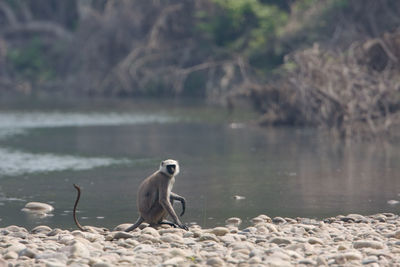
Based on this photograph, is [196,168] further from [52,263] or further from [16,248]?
[52,263]

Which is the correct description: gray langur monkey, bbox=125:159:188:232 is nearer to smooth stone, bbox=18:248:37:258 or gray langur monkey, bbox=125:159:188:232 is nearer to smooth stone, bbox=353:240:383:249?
smooth stone, bbox=18:248:37:258

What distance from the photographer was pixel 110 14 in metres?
42.4

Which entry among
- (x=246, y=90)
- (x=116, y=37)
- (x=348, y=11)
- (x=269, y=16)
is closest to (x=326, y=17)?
(x=348, y=11)

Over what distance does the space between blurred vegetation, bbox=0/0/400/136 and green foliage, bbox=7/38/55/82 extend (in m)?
0.08

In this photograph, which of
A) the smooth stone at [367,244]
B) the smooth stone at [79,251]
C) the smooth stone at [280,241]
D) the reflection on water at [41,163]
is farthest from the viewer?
the reflection on water at [41,163]

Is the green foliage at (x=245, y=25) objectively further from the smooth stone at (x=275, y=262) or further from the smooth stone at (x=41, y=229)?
the smooth stone at (x=275, y=262)

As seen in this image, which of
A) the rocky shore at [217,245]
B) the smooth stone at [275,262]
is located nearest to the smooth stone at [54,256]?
the rocky shore at [217,245]

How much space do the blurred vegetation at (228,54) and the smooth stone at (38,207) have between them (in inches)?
440

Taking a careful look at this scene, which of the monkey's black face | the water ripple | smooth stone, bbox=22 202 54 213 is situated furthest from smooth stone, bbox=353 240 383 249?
the water ripple

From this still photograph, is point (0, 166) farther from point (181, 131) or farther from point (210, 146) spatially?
point (181, 131)

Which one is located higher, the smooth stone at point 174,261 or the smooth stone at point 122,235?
the smooth stone at point 174,261

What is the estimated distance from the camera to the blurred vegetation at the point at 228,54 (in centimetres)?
2236

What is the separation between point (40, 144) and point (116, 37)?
21.7 m

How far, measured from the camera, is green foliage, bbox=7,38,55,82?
52219mm
